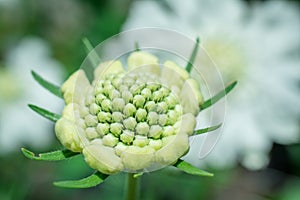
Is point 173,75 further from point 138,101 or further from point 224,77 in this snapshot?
point 224,77

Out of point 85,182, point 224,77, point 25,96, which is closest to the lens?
point 85,182

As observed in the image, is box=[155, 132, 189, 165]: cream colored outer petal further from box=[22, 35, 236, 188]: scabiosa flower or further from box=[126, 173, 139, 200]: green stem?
box=[126, 173, 139, 200]: green stem

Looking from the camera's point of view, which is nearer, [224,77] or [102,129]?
[102,129]

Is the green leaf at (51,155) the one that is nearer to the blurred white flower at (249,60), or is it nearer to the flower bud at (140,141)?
the flower bud at (140,141)

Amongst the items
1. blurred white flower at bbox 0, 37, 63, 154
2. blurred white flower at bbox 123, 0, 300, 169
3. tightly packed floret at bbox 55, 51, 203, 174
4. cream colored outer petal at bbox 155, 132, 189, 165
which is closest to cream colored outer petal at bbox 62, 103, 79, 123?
tightly packed floret at bbox 55, 51, 203, 174

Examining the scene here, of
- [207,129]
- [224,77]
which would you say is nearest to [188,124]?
[207,129]

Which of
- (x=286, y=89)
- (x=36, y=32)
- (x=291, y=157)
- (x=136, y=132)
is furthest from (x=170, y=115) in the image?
(x=36, y=32)

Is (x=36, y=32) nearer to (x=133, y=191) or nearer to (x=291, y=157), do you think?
(x=291, y=157)
